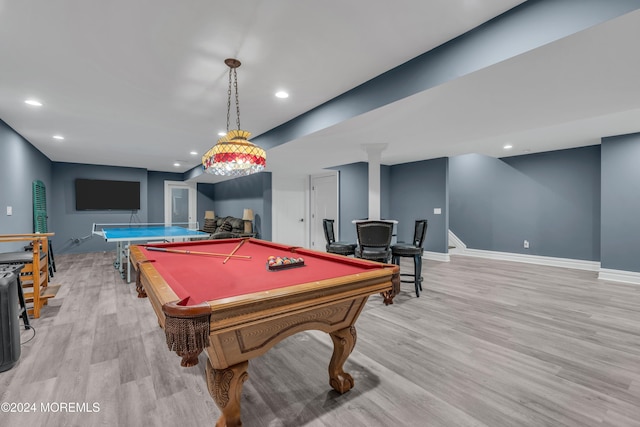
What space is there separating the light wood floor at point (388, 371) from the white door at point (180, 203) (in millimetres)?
6037

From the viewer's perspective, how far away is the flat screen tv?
7441 mm

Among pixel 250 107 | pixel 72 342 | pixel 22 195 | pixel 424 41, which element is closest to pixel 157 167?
pixel 22 195

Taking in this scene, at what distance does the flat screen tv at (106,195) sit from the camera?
24.4ft

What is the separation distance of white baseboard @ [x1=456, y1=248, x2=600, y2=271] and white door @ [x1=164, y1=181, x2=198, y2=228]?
26.0ft

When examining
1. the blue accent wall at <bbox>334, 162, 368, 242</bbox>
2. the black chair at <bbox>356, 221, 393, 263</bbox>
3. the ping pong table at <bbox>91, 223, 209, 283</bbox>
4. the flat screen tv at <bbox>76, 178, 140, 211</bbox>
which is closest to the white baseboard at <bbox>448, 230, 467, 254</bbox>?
the blue accent wall at <bbox>334, 162, 368, 242</bbox>

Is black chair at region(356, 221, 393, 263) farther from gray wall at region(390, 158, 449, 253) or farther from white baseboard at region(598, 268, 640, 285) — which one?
white baseboard at region(598, 268, 640, 285)

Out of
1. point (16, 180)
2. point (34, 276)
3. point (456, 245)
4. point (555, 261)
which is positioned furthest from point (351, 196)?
point (16, 180)

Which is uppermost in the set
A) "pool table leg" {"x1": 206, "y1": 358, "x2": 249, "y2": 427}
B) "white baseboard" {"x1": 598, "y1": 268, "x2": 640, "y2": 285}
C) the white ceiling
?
the white ceiling

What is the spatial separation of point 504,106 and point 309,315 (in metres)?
2.63

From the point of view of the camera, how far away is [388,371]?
1.99 m

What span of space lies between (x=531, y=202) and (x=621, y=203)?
1560 mm

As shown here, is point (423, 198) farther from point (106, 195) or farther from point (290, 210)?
point (106, 195)

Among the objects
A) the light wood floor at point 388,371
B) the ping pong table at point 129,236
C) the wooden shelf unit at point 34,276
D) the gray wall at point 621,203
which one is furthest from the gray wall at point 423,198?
the wooden shelf unit at point 34,276

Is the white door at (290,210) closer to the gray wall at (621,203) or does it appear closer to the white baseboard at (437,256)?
the white baseboard at (437,256)
